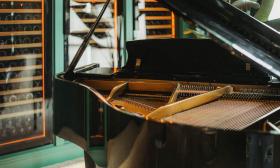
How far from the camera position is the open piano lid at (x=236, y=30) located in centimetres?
199

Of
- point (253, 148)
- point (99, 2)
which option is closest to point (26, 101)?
point (99, 2)

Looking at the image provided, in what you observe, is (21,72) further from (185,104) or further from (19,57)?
→ (185,104)

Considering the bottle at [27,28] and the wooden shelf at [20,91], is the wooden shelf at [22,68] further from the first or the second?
the bottle at [27,28]

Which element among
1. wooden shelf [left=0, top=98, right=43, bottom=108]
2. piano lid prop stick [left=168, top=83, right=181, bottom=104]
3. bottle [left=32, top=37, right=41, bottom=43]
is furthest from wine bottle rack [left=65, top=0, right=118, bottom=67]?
piano lid prop stick [left=168, top=83, right=181, bottom=104]

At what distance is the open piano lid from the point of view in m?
1.99

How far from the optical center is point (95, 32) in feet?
17.0

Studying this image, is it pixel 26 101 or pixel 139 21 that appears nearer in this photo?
pixel 26 101

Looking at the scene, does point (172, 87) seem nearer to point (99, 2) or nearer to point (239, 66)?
point (239, 66)

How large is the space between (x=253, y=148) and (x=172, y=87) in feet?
4.78

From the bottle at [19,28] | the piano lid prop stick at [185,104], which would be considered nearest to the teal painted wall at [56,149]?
the bottle at [19,28]

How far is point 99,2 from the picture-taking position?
5.14m

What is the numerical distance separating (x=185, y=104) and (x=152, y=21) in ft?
12.3

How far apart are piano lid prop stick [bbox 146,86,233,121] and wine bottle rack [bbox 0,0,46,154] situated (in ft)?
8.33

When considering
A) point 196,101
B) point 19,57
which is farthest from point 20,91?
point 196,101
